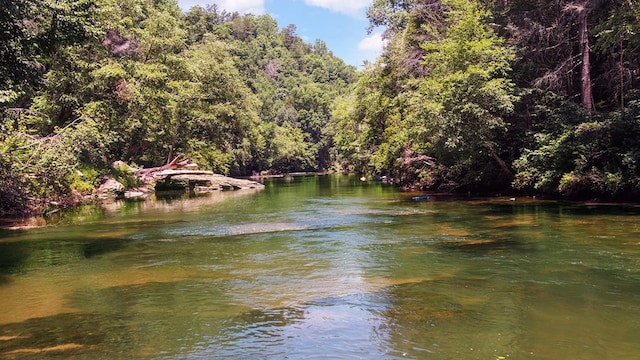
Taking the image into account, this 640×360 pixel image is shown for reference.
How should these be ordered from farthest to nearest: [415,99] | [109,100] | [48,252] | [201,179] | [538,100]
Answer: [201,179]
[109,100]
[415,99]
[538,100]
[48,252]

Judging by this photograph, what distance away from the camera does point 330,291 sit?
877 cm

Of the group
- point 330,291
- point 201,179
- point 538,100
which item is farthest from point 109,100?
point 330,291

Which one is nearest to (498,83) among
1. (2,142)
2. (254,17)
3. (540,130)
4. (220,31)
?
(540,130)

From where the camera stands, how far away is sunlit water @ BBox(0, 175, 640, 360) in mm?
6168

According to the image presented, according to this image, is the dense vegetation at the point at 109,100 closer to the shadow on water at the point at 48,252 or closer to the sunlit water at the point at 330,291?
the shadow on water at the point at 48,252

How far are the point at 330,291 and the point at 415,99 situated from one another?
2055 centimetres

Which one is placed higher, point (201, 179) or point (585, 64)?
point (585, 64)

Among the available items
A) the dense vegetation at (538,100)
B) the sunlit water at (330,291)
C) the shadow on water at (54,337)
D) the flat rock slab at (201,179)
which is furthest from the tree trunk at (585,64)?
the flat rock slab at (201,179)

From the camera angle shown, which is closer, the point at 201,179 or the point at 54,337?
the point at 54,337

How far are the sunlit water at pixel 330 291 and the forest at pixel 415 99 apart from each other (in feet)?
13.7

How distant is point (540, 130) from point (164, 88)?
981 inches

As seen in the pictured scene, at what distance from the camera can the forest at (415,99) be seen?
57.6 ft

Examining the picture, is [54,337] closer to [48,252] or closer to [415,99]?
[48,252]

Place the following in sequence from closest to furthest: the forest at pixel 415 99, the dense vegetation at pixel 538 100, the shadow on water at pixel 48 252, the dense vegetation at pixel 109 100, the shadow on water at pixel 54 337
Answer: the shadow on water at pixel 54 337, the shadow on water at pixel 48 252, the dense vegetation at pixel 109 100, the forest at pixel 415 99, the dense vegetation at pixel 538 100
